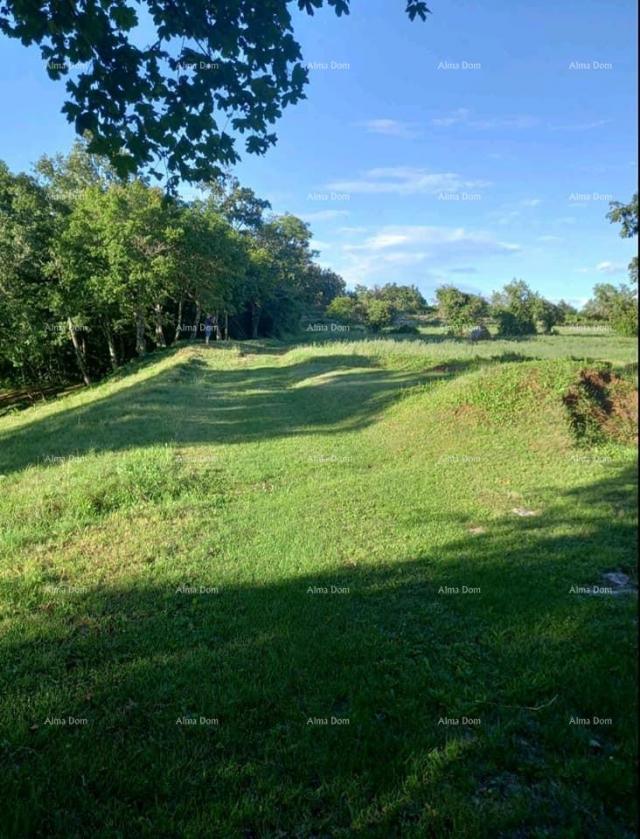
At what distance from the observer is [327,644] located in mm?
4348

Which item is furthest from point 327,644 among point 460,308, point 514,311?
point 460,308

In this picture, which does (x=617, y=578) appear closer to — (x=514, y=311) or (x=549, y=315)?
(x=549, y=315)

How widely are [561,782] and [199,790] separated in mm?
2026

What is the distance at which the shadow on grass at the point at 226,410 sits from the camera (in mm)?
13070

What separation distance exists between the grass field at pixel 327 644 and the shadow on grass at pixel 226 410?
293cm

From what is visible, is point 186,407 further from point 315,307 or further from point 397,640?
point 315,307

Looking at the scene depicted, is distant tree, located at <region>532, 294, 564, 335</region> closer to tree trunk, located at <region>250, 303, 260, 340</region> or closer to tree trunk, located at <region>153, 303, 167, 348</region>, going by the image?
tree trunk, located at <region>153, 303, 167, 348</region>

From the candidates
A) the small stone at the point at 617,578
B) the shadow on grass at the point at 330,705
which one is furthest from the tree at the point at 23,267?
the small stone at the point at 617,578

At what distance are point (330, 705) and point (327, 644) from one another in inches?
28.2

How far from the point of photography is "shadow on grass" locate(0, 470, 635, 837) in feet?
9.11

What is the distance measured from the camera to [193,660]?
4.21m

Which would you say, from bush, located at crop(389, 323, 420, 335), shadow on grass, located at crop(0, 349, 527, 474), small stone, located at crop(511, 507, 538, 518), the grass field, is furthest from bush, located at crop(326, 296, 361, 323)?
small stone, located at crop(511, 507, 538, 518)

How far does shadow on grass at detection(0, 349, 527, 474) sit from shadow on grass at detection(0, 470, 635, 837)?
25.4 feet

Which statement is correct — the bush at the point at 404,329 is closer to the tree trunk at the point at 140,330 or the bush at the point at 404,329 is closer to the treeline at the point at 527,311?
the treeline at the point at 527,311
